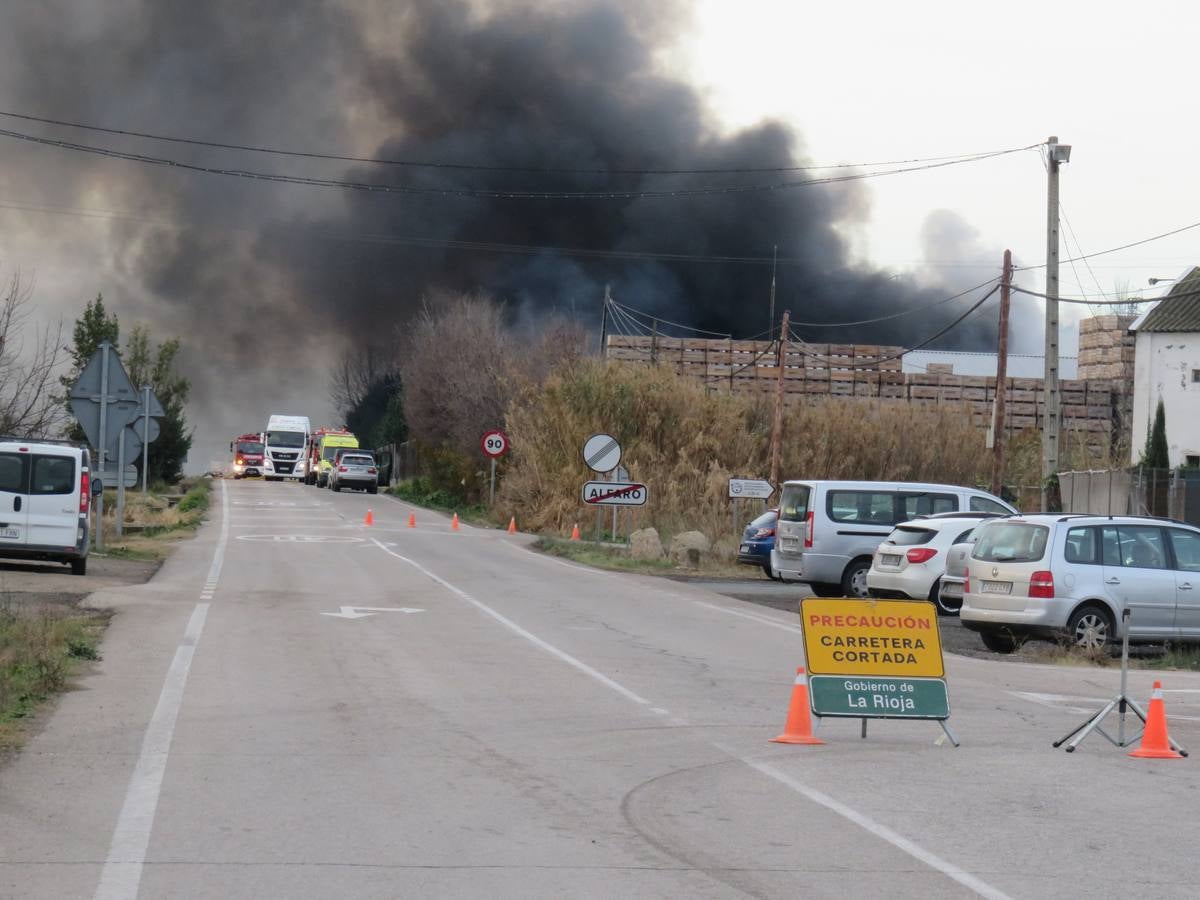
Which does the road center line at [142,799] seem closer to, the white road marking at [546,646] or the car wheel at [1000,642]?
the white road marking at [546,646]

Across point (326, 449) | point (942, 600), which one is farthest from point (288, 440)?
point (942, 600)

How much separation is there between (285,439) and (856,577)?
2374 inches

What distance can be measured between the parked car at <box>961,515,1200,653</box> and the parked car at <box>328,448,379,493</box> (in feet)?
165

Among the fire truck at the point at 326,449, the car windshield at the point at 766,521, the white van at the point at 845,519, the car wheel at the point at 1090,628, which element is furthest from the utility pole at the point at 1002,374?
the fire truck at the point at 326,449

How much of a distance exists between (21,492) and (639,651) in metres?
10.5

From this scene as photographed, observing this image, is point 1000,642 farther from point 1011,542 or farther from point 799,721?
point 799,721

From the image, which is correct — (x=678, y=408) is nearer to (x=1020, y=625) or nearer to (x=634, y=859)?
(x=1020, y=625)

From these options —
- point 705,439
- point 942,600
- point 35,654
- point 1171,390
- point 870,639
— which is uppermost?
point 1171,390

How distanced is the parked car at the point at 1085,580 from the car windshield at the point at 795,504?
6991 millimetres

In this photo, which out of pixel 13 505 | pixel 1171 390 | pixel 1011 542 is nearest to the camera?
pixel 1011 542

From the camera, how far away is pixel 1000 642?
17.9m


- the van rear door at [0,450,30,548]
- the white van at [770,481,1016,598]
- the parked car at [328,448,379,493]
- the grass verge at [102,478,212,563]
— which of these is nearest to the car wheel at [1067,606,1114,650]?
the white van at [770,481,1016,598]

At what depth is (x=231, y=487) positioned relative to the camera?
6694 cm

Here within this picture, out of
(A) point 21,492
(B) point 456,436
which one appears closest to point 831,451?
(B) point 456,436
